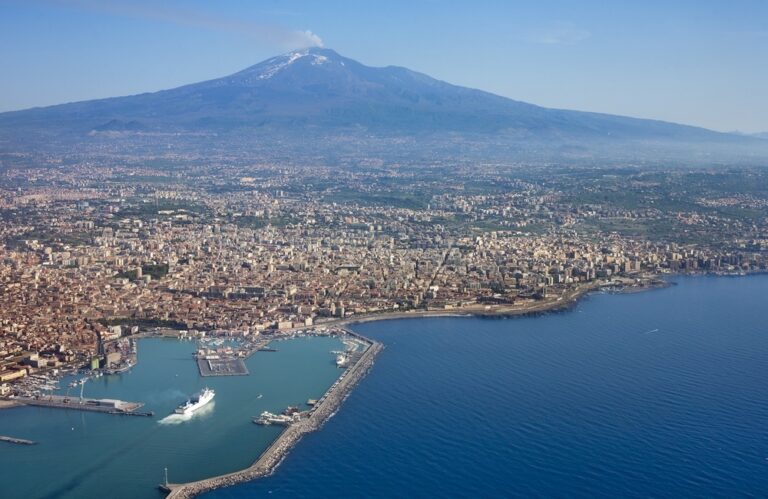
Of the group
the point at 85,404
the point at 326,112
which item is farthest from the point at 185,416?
the point at 326,112

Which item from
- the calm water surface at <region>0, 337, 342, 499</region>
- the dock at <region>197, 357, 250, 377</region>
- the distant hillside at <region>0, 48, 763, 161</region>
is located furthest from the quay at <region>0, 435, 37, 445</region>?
the distant hillside at <region>0, 48, 763, 161</region>

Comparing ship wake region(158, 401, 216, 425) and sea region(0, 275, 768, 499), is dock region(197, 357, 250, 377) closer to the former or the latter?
sea region(0, 275, 768, 499)

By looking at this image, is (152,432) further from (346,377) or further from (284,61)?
(284,61)

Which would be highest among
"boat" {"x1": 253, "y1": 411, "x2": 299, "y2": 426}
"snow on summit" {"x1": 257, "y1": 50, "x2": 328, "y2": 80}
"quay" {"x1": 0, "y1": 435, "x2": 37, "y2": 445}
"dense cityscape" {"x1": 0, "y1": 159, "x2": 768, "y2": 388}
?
"snow on summit" {"x1": 257, "y1": 50, "x2": 328, "y2": 80}

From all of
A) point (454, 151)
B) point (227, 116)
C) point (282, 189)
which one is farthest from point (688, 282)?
point (227, 116)

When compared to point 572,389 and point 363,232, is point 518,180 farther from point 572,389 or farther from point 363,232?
point 572,389

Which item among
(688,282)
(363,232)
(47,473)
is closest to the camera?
(47,473)
